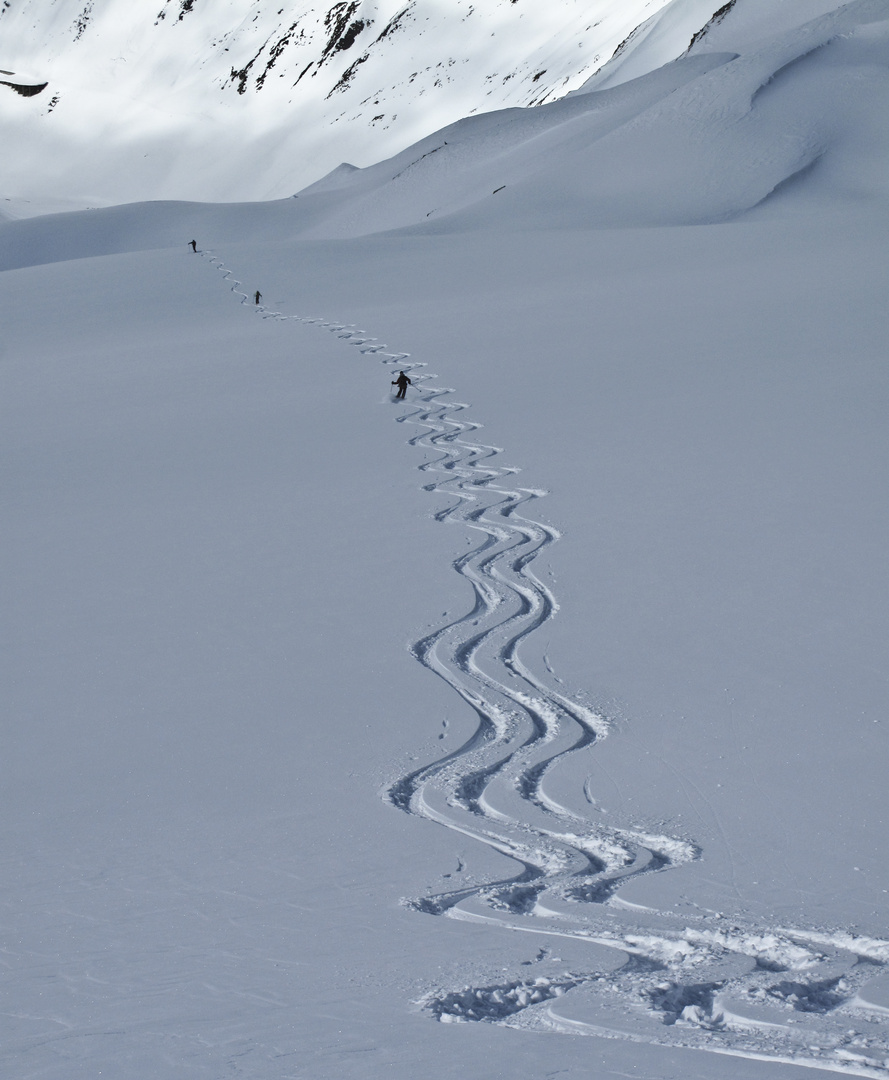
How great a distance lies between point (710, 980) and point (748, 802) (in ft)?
3.85

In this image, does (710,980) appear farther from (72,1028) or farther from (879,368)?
(879,368)

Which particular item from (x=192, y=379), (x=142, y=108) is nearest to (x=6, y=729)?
(x=192, y=379)

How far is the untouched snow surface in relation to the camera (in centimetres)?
322

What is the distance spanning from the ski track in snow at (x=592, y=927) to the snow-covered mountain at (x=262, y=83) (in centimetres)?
9688

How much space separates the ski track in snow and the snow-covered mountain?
9688 centimetres

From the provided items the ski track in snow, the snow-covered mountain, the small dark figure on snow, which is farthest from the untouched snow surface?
the snow-covered mountain

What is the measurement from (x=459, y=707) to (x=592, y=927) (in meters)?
1.93

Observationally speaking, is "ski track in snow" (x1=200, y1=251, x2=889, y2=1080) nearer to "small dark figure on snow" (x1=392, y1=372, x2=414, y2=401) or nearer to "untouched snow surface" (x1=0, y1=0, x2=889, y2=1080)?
"untouched snow surface" (x1=0, y1=0, x2=889, y2=1080)

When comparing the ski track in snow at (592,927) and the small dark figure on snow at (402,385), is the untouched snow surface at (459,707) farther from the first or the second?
the small dark figure on snow at (402,385)

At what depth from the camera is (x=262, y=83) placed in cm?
15338

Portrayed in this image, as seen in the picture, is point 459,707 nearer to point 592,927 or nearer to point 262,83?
point 592,927

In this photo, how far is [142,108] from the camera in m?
152

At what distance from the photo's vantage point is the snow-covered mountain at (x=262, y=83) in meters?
123

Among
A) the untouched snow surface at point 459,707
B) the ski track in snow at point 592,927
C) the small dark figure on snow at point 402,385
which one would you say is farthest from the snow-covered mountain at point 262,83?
the ski track in snow at point 592,927
